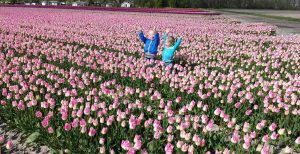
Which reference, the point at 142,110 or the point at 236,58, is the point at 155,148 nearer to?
the point at 142,110

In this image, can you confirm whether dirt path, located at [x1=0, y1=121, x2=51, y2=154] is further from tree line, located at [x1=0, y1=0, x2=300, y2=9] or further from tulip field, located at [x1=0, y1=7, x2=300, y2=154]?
tree line, located at [x1=0, y1=0, x2=300, y2=9]

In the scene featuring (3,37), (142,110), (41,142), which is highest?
(3,37)

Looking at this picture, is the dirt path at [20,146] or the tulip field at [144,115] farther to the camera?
the dirt path at [20,146]

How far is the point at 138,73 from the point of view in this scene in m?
6.91

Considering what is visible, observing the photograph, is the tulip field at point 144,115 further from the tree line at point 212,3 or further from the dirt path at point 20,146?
the tree line at point 212,3

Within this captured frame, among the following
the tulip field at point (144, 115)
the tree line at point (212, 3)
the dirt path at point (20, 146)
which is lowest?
the dirt path at point (20, 146)

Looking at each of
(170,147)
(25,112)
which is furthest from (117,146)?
(25,112)

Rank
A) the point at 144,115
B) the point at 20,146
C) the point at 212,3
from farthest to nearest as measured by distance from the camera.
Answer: the point at 212,3 < the point at 144,115 < the point at 20,146

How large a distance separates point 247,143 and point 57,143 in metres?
2.46

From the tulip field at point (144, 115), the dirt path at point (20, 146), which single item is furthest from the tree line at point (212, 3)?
the dirt path at point (20, 146)

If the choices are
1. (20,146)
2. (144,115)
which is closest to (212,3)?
(144,115)

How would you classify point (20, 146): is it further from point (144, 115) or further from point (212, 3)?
point (212, 3)

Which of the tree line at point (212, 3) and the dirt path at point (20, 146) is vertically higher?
the tree line at point (212, 3)

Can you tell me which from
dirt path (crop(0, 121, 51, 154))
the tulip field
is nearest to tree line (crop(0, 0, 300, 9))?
the tulip field
